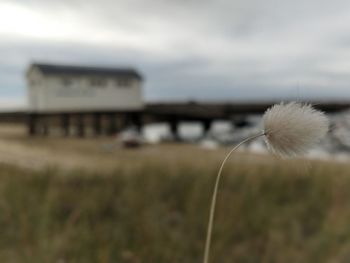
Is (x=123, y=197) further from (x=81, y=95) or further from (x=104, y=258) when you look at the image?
(x=81, y=95)

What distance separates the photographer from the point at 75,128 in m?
23.3

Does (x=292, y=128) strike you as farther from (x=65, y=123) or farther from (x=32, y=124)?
(x=65, y=123)

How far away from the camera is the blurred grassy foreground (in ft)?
10.2

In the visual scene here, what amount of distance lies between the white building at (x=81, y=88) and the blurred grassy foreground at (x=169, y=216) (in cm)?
1529

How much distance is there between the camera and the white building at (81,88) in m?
20.3

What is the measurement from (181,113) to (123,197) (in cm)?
2034

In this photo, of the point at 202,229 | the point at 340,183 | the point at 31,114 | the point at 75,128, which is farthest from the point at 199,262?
the point at 75,128

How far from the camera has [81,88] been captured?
2112cm

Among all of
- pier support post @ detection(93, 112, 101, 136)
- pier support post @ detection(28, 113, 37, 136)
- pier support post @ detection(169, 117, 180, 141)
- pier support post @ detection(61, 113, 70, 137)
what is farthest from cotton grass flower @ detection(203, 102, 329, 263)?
pier support post @ detection(169, 117, 180, 141)

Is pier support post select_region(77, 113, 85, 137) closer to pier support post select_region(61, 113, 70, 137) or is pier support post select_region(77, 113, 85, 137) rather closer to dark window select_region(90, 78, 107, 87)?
pier support post select_region(61, 113, 70, 137)

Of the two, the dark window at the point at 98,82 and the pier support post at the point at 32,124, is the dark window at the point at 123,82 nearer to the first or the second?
the dark window at the point at 98,82

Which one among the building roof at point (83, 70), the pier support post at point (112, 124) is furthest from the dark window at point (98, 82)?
the pier support post at point (112, 124)

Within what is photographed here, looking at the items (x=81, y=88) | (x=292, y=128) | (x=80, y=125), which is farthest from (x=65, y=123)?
(x=292, y=128)

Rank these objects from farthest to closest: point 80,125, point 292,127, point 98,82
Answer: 1. point 80,125
2. point 98,82
3. point 292,127
